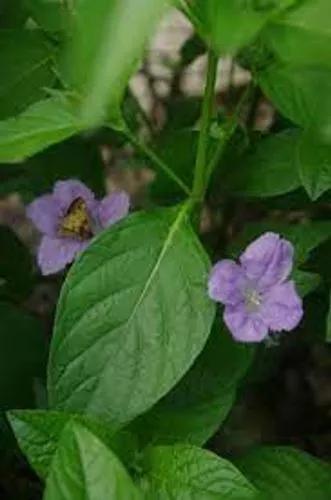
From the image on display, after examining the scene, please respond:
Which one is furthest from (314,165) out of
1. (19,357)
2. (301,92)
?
(19,357)

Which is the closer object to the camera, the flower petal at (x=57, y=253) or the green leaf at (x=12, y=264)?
the flower petal at (x=57, y=253)

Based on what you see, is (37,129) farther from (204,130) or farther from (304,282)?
(304,282)

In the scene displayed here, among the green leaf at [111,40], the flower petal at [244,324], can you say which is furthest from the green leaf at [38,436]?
the green leaf at [111,40]

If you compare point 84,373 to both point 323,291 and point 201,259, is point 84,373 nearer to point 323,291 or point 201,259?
point 201,259

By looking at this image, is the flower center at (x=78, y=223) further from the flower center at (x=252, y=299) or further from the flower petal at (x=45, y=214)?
the flower center at (x=252, y=299)

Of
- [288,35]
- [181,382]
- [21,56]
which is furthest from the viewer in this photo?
[21,56]

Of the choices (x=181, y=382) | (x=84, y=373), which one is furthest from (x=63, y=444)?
(x=181, y=382)

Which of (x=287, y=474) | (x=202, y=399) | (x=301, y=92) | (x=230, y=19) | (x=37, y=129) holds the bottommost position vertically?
(x=287, y=474)
